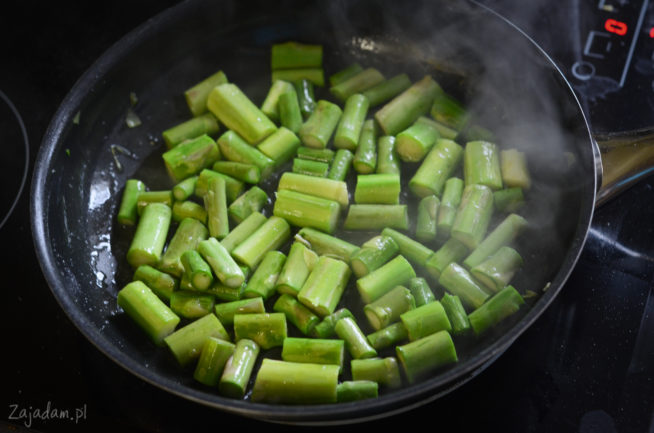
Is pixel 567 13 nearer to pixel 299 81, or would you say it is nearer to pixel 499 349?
pixel 299 81

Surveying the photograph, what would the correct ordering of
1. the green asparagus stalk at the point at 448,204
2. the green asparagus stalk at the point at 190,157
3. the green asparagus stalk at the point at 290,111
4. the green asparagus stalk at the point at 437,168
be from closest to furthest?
1. the green asparagus stalk at the point at 448,204
2. the green asparagus stalk at the point at 437,168
3. the green asparagus stalk at the point at 190,157
4. the green asparagus stalk at the point at 290,111

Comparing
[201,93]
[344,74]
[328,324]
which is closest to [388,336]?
[328,324]

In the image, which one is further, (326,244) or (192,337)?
(326,244)

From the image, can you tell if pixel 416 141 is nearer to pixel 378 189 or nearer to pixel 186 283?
pixel 378 189

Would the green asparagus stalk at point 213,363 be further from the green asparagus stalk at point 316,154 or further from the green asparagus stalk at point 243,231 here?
the green asparagus stalk at point 316,154

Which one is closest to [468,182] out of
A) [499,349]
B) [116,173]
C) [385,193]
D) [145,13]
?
[385,193]

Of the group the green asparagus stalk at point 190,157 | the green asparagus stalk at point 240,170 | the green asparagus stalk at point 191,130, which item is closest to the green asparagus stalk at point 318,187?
the green asparagus stalk at point 240,170

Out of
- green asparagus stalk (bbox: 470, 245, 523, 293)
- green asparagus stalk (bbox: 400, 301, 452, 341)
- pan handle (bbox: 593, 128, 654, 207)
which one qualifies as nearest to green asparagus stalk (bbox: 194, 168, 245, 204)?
green asparagus stalk (bbox: 400, 301, 452, 341)
